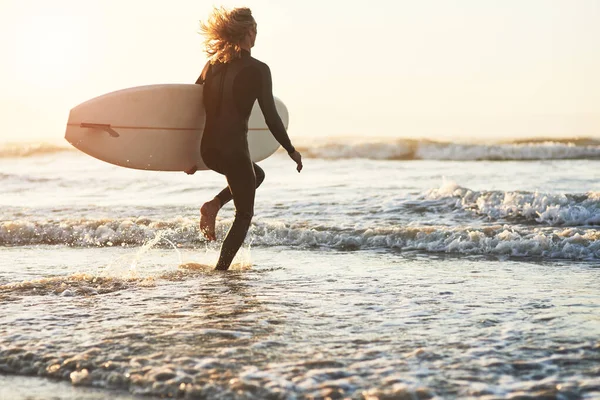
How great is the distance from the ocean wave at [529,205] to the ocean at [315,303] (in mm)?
27

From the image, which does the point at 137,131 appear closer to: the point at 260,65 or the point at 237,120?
the point at 237,120

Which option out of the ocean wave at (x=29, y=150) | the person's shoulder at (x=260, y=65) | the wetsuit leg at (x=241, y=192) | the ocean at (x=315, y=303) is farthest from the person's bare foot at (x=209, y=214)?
the ocean wave at (x=29, y=150)

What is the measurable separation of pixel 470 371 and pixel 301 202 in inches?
356

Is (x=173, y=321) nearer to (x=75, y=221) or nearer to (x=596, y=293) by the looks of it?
(x=596, y=293)

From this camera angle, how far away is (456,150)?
31906 millimetres

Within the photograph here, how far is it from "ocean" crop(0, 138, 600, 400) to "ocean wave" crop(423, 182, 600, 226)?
3cm

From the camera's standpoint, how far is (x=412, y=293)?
17.8ft

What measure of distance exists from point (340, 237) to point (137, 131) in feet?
9.05

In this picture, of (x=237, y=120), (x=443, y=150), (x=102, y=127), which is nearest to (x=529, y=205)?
(x=237, y=120)

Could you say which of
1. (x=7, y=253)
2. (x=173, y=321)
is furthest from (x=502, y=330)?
(x=7, y=253)

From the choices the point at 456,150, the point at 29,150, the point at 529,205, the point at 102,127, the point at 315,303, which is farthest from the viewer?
the point at 29,150

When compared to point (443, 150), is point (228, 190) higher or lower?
lower

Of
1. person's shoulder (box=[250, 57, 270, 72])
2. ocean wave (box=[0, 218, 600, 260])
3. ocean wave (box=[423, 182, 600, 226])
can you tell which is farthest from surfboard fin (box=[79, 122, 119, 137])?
ocean wave (box=[423, 182, 600, 226])

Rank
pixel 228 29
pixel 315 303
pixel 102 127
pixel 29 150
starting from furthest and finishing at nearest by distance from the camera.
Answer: pixel 29 150
pixel 102 127
pixel 228 29
pixel 315 303
